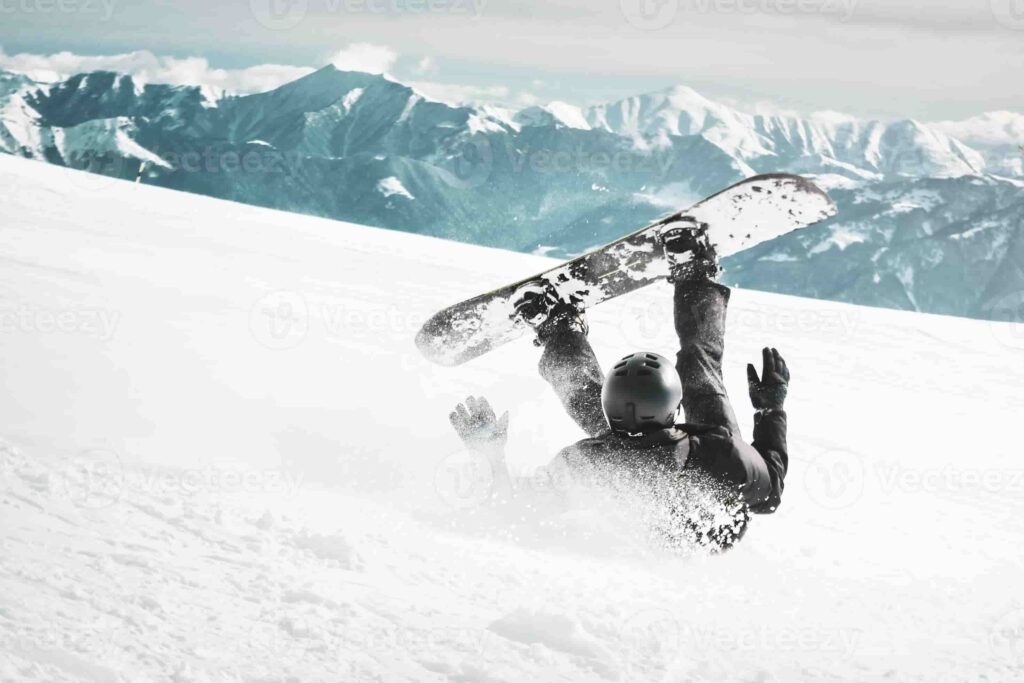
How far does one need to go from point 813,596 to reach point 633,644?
127 centimetres

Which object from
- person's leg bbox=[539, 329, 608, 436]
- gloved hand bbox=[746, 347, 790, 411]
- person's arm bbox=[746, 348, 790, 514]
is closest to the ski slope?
person's arm bbox=[746, 348, 790, 514]

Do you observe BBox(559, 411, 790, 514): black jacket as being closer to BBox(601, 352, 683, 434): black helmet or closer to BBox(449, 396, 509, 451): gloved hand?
BBox(601, 352, 683, 434): black helmet

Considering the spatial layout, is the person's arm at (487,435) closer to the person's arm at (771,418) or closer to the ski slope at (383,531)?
the ski slope at (383,531)

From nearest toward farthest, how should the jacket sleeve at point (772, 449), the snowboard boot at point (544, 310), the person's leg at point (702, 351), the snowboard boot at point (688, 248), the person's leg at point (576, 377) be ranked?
the jacket sleeve at point (772, 449) → the person's leg at point (702, 351) → the person's leg at point (576, 377) → the snowboard boot at point (688, 248) → the snowboard boot at point (544, 310)

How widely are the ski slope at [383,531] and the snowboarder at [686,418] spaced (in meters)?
0.33

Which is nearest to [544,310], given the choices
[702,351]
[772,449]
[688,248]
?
[688,248]

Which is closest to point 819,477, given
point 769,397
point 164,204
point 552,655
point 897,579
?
point 897,579

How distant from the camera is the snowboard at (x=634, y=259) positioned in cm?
491

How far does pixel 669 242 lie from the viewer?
5.34 m

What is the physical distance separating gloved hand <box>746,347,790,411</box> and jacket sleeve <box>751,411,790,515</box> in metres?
0.05

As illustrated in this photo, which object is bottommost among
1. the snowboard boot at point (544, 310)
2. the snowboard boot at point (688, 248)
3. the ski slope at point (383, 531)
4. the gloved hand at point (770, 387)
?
the ski slope at point (383, 531)

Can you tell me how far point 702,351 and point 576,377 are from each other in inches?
32.2

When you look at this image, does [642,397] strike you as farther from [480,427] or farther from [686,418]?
[480,427]

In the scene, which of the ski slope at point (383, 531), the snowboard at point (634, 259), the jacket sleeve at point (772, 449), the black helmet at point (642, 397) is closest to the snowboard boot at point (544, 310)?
the snowboard at point (634, 259)
